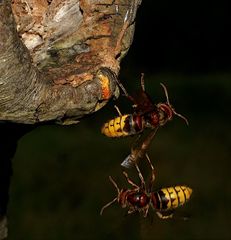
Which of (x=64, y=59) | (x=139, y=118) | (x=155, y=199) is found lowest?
(x=155, y=199)

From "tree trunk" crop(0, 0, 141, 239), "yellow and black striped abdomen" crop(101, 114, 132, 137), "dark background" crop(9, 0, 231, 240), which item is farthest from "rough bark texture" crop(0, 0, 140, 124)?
"dark background" crop(9, 0, 231, 240)

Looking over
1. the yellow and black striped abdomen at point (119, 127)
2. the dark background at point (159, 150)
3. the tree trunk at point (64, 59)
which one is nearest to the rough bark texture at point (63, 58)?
the tree trunk at point (64, 59)

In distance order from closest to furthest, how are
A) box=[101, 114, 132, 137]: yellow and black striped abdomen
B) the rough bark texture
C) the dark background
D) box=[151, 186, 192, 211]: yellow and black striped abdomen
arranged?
the rough bark texture
box=[101, 114, 132, 137]: yellow and black striped abdomen
box=[151, 186, 192, 211]: yellow and black striped abdomen
the dark background

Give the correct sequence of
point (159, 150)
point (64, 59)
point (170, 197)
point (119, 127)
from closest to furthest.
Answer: point (64, 59) → point (119, 127) → point (170, 197) → point (159, 150)

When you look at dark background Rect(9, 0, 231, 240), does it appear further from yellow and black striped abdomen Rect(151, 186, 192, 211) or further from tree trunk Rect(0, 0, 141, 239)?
tree trunk Rect(0, 0, 141, 239)

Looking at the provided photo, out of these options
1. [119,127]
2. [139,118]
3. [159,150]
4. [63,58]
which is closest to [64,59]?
[63,58]

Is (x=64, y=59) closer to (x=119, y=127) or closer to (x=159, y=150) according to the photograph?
(x=119, y=127)

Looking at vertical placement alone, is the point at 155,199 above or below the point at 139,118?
below

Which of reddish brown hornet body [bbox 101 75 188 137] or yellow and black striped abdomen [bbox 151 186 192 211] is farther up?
reddish brown hornet body [bbox 101 75 188 137]
